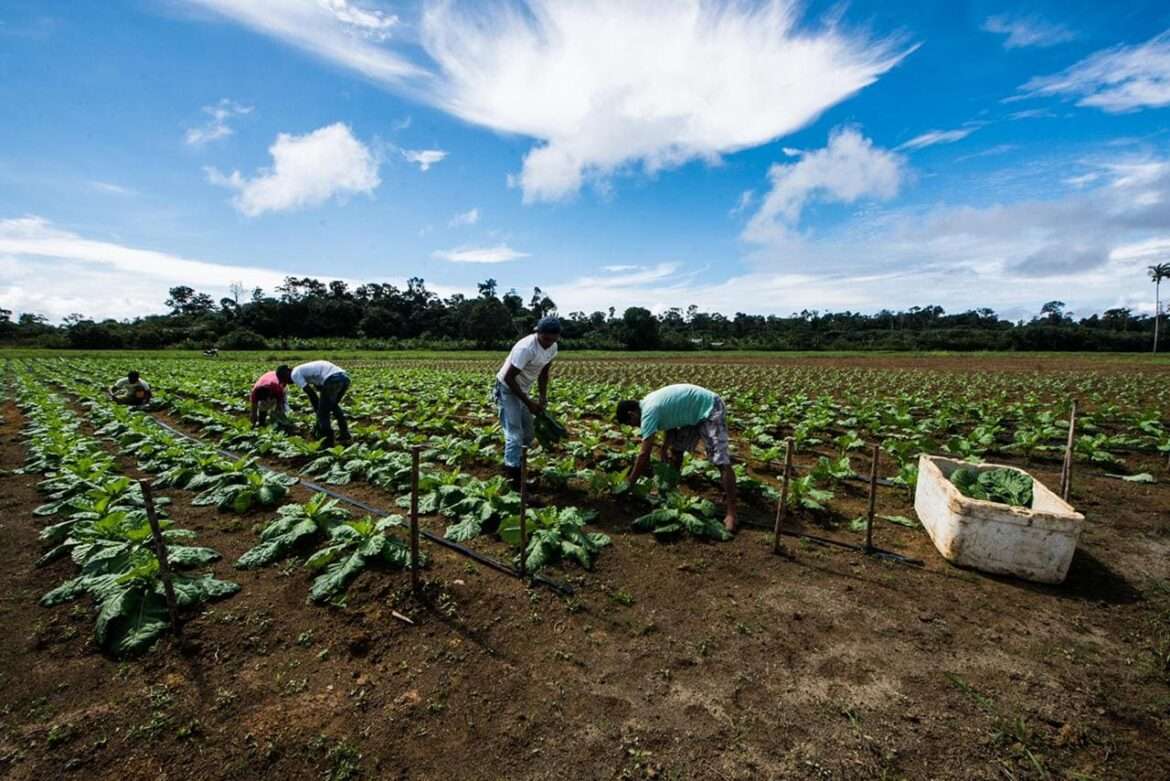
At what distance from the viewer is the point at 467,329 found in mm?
76125

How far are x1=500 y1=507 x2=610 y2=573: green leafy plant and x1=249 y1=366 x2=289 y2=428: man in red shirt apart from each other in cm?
731

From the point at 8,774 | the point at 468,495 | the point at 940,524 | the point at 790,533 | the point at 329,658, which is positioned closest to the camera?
the point at 8,774

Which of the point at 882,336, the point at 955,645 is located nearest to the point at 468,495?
the point at 955,645

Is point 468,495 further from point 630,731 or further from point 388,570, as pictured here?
point 630,731

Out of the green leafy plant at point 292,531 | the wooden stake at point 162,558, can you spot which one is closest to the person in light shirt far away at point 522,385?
the green leafy plant at point 292,531

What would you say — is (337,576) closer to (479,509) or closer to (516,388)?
(479,509)

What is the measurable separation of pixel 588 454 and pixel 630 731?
217 inches

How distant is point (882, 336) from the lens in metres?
81.9

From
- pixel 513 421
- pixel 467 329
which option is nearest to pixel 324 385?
pixel 513 421

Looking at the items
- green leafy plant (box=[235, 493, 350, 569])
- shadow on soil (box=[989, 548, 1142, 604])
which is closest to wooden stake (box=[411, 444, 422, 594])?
green leafy plant (box=[235, 493, 350, 569])

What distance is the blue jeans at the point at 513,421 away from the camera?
643 cm

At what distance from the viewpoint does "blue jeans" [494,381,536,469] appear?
6.43 metres

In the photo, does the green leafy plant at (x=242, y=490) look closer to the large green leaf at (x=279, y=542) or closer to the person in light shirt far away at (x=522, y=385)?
the large green leaf at (x=279, y=542)

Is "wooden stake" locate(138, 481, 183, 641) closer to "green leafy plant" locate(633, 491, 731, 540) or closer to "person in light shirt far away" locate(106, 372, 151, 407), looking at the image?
"green leafy plant" locate(633, 491, 731, 540)
